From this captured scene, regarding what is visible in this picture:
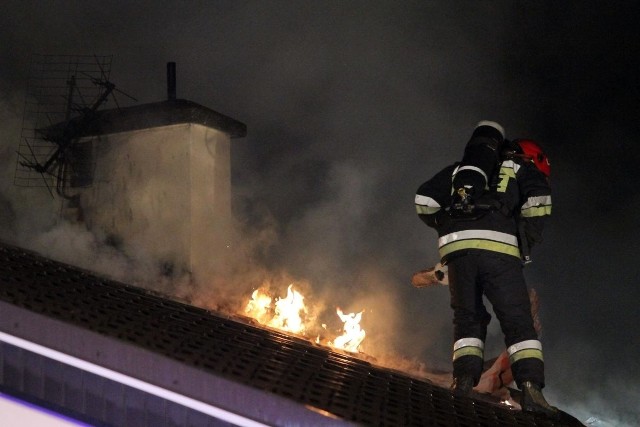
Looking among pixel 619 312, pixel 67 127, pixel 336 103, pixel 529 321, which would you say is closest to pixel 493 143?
pixel 529 321

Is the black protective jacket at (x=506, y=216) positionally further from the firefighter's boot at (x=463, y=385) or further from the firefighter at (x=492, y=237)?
the firefighter's boot at (x=463, y=385)

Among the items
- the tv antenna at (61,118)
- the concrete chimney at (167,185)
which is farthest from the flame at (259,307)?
the tv antenna at (61,118)

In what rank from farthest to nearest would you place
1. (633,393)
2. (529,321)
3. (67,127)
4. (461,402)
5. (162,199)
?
(67,127) < (162,199) < (633,393) < (529,321) < (461,402)

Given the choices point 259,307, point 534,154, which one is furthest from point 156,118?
point 534,154

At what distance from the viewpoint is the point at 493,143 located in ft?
14.3

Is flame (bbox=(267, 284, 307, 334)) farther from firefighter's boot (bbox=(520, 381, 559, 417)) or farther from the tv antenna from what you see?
firefighter's boot (bbox=(520, 381, 559, 417))

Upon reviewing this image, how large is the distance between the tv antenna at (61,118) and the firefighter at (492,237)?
28.9 ft

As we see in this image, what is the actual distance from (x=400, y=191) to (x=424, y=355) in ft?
8.75

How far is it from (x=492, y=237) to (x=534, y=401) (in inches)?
36.4

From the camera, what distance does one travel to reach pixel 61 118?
13172 mm

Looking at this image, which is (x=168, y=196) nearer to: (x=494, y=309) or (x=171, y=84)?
(x=171, y=84)

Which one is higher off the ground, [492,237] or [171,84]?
[171,84]

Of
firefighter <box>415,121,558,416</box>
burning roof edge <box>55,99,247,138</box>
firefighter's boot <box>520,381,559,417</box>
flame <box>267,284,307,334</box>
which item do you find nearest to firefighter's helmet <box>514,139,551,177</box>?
firefighter <box>415,121,558,416</box>

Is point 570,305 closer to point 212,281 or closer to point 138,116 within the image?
point 212,281
